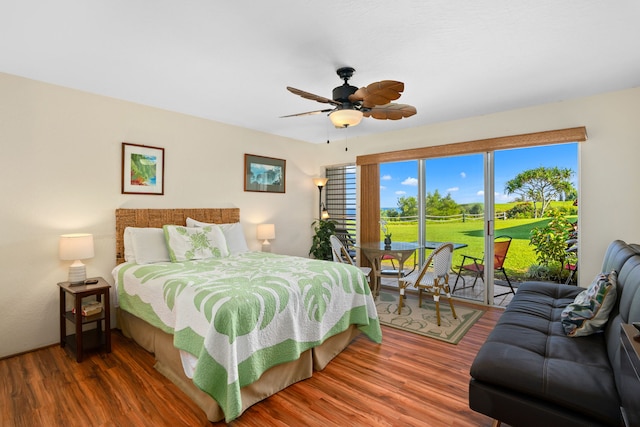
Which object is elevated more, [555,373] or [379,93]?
[379,93]

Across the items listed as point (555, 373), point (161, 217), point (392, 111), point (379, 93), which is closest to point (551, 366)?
point (555, 373)

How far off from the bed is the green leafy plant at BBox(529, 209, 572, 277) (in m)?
2.54

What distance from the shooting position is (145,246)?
10.8 ft

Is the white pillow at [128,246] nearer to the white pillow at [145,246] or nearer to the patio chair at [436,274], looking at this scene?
the white pillow at [145,246]

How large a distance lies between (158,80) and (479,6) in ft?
8.82

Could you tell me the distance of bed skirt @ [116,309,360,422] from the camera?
2.05 m

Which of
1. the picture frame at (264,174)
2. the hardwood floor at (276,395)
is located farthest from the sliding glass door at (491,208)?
the picture frame at (264,174)

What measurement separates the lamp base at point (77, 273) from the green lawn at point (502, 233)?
4.28 m

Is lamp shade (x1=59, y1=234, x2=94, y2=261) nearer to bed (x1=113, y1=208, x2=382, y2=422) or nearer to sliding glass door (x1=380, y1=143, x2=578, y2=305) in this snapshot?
bed (x1=113, y1=208, x2=382, y2=422)

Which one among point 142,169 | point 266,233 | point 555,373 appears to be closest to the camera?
point 555,373

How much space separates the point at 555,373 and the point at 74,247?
368 cm

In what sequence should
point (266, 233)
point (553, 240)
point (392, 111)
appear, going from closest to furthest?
point (392, 111), point (553, 240), point (266, 233)

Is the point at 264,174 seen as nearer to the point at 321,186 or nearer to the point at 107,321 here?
the point at 321,186

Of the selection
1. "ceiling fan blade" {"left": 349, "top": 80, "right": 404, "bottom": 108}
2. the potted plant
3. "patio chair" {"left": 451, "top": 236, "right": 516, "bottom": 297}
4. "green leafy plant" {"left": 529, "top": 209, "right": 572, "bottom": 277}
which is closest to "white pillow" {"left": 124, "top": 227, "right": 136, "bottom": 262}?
"ceiling fan blade" {"left": 349, "top": 80, "right": 404, "bottom": 108}
